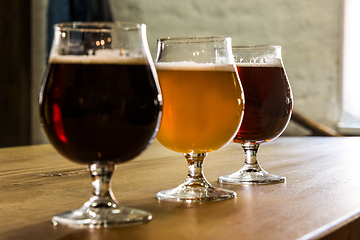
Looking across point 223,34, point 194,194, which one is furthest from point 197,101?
point 223,34

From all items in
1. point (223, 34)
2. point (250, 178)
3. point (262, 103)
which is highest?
point (223, 34)

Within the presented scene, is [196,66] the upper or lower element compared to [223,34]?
lower

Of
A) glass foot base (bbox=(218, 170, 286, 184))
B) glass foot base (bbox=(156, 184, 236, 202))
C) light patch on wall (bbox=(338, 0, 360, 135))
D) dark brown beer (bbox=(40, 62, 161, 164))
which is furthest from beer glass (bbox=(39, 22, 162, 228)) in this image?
light patch on wall (bbox=(338, 0, 360, 135))

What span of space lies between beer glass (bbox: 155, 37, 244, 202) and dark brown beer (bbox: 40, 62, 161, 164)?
135 mm

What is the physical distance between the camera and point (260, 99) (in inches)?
33.0

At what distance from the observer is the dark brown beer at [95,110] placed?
51 centimetres

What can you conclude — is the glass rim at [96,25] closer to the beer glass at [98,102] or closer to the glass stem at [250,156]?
the beer glass at [98,102]

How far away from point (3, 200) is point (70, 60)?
0.72 ft

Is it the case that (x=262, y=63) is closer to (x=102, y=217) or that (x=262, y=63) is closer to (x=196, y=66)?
(x=196, y=66)

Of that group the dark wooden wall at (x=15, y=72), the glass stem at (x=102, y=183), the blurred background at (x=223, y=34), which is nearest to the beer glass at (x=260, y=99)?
the glass stem at (x=102, y=183)

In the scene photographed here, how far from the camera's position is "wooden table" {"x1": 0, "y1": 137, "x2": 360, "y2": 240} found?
0.47 m

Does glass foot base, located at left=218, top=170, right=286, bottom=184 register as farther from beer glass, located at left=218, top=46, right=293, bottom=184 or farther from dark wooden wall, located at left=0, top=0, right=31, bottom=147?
dark wooden wall, located at left=0, top=0, right=31, bottom=147

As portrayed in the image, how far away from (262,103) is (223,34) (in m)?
2.54

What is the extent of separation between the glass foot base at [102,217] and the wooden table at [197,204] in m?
0.01
